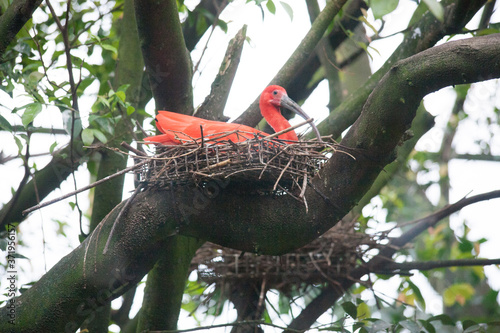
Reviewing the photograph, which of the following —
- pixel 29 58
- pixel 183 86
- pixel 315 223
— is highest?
pixel 29 58

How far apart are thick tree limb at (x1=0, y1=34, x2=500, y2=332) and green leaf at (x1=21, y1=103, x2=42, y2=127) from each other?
0.72m

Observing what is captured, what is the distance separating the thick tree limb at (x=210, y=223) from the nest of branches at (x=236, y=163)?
0.10 m

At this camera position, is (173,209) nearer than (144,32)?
Yes

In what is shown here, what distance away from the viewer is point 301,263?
4.54m

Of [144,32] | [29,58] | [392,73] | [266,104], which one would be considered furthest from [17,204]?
[392,73]

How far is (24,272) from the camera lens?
5.56m

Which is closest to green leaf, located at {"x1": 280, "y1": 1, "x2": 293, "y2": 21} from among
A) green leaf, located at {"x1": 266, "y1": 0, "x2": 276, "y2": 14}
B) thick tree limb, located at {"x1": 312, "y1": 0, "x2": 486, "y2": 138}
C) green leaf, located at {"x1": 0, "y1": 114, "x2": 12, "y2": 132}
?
green leaf, located at {"x1": 266, "y1": 0, "x2": 276, "y2": 14}

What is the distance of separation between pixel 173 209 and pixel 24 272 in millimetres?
3562

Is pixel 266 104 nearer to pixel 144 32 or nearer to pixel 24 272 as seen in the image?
pixel 144 32

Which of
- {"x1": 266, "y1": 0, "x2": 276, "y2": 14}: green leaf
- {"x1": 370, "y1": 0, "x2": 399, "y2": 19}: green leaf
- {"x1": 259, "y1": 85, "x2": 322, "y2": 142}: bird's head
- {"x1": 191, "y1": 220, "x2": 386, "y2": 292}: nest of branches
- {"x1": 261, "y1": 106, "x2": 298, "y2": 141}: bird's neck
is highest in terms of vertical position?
{"x1": 266, "y1": 0, "x2": 276, "y2": 14}: green leaf

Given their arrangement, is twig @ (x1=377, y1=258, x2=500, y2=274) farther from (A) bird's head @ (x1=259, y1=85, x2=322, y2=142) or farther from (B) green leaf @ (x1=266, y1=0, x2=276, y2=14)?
(B) green leaf @ (x1=266, y1=0, x2=276, y2=14)

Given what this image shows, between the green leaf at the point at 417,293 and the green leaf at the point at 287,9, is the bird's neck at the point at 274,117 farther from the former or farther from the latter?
the green leaf at the point at 417,293

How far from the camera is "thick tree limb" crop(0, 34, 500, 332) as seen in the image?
2.73 m

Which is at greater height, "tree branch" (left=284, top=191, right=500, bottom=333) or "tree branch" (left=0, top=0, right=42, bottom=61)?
"tree branch" (left=0, top=0, right=42, bottom=61)
